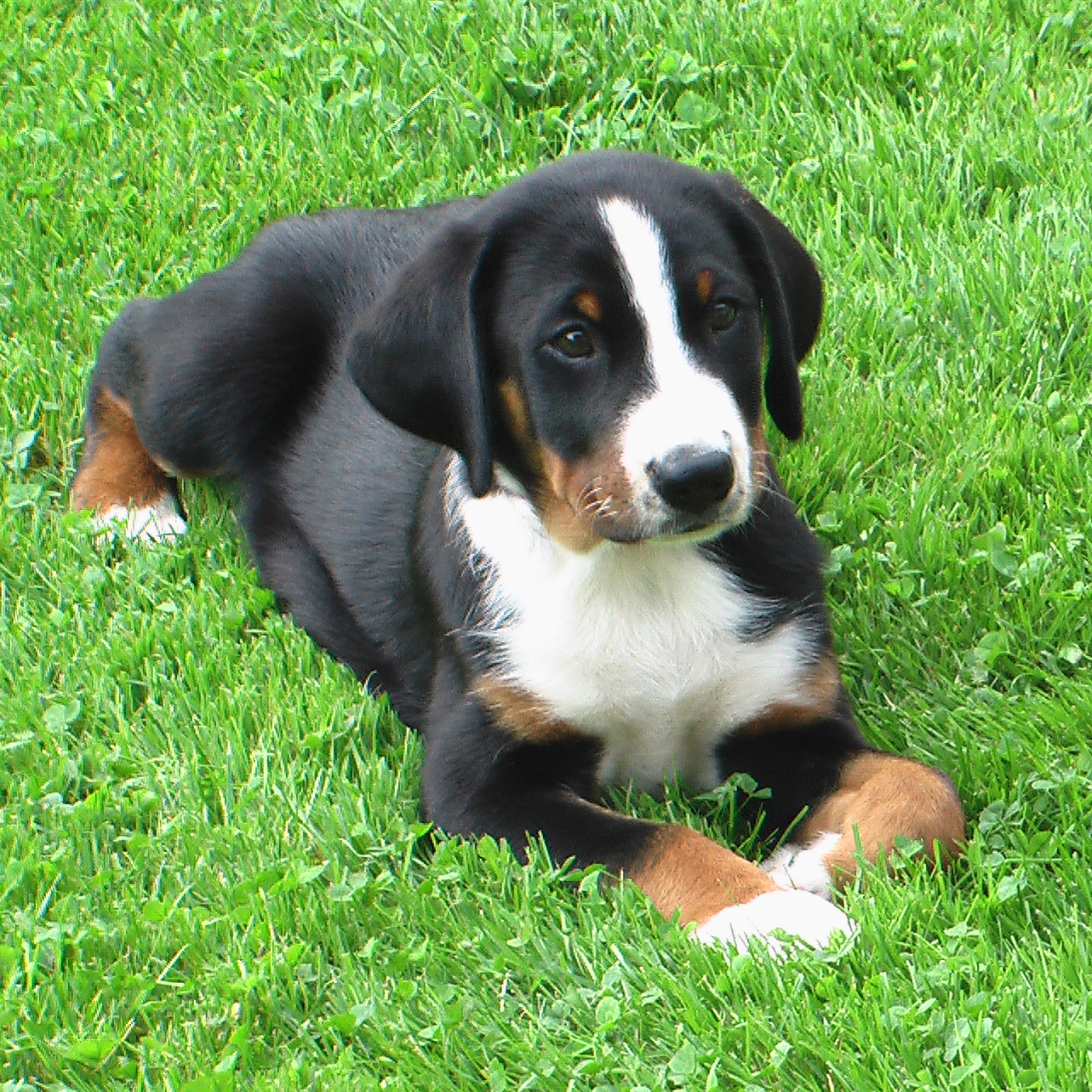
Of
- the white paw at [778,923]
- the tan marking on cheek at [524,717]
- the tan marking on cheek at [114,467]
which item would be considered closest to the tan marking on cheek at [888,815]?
the white paw at [778,923]

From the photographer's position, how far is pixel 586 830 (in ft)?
11.3

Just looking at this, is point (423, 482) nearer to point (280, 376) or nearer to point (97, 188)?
point (280, 376)

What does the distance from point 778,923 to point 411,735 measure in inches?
44.2

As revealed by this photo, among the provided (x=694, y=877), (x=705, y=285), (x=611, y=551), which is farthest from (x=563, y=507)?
(x=694, y=877)

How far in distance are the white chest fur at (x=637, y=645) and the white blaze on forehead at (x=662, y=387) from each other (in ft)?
1.49

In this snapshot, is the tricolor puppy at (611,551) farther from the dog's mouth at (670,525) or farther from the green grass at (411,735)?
the green grass at (411,735)

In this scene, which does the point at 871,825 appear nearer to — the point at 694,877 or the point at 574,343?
the point at 694,877

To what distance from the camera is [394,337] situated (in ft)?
11.7

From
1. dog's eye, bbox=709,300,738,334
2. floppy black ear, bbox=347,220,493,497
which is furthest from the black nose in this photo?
floppy black ear, bbox=347,220,493,497

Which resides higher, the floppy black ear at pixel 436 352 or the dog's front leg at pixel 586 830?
the floppy black ear at pixel 436 352

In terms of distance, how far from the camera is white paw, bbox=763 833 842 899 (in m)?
3.30

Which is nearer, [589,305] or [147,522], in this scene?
[589,305]

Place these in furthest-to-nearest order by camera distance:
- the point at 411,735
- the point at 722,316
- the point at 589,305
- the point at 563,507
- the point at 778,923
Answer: the point at 411,735 < the point at 563,507 < the point at 722,316 < the point at 589,305 < the point at 778,923

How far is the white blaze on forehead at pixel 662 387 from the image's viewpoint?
10.6 ft
